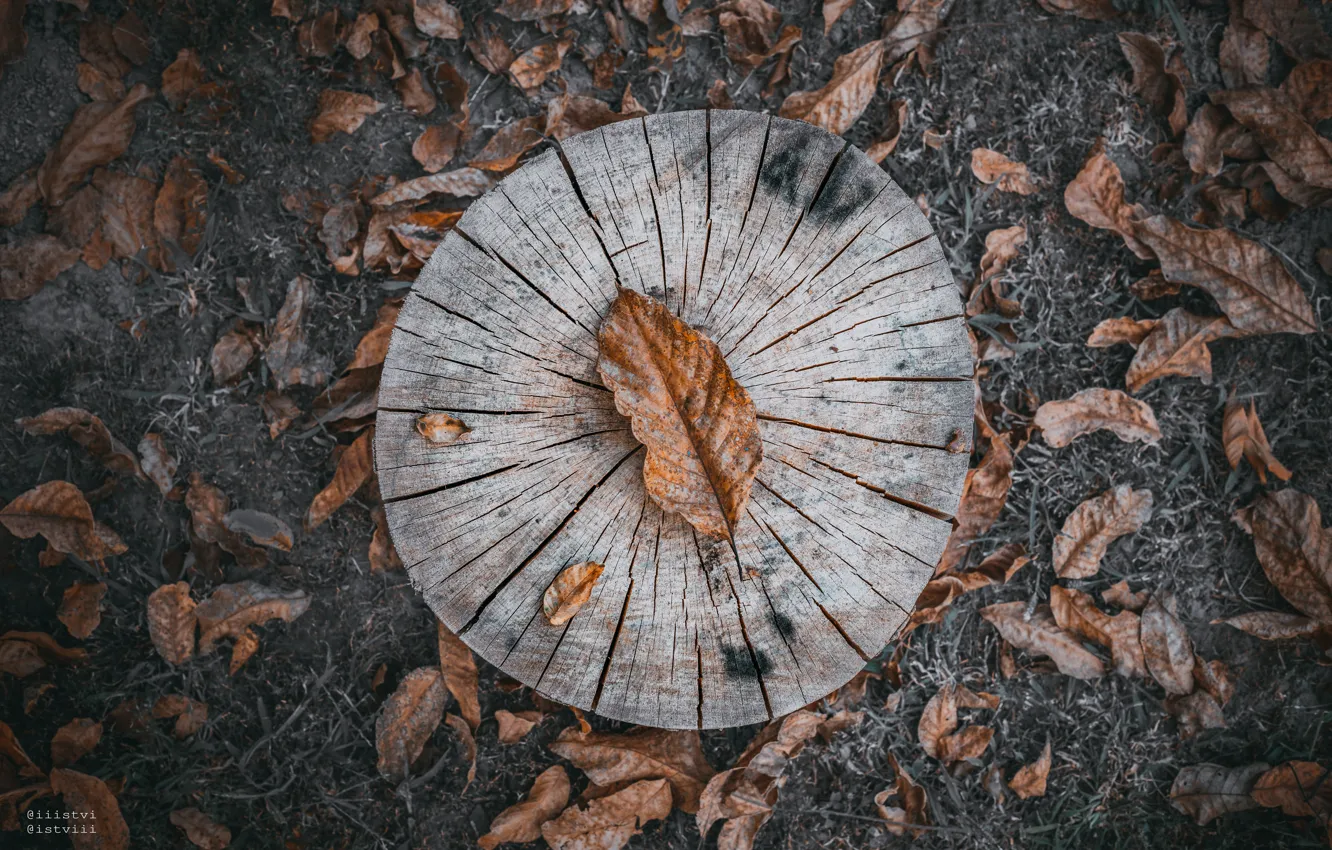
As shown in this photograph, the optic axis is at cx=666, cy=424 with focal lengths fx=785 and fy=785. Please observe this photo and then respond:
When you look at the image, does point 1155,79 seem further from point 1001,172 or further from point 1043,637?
point 1043,637

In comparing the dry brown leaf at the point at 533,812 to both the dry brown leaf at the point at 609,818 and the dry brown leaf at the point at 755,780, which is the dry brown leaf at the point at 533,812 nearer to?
the dry brown leaf at the point at 609,818

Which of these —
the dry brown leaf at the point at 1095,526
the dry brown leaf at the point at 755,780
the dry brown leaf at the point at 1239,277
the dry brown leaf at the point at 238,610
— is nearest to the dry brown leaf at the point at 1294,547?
the dry brown leaf at the point at 1095,526

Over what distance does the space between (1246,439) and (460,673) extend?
2.87m

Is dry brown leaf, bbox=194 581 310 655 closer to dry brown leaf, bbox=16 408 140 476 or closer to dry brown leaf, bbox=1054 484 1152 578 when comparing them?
dry brown leaf, bbox=16 408 140 476

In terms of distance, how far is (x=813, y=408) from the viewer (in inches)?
82.3

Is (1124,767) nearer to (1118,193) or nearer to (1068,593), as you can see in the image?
(1068,593)

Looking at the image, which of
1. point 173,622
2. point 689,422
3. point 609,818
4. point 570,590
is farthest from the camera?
point 173,622

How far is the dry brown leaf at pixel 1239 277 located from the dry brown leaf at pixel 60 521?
150 inches

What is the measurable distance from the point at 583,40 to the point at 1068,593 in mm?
2631

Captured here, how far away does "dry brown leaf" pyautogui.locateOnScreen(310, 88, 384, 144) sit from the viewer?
9.07 feet

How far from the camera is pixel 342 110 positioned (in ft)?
9.09

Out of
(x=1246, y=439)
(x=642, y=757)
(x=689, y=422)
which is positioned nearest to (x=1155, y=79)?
(x=1246, y=439)

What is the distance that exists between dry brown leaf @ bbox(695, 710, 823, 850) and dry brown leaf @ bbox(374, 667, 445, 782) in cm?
100

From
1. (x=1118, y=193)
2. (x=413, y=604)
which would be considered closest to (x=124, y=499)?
(x=413, y=604)
